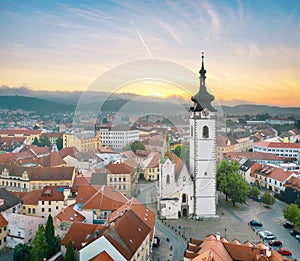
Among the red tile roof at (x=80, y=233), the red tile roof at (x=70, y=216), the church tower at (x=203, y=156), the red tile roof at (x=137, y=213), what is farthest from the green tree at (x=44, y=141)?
the red tile roof at (x=80, y=233)

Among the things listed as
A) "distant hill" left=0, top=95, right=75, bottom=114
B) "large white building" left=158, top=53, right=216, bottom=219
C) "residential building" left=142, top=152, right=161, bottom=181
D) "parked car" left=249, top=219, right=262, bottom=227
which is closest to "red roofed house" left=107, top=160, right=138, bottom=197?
"residential building" left=142, top=152, right=161, bottom=181

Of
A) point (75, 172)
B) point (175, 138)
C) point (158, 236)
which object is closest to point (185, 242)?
point (158, 236)

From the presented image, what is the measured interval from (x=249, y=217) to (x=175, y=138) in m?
7.76

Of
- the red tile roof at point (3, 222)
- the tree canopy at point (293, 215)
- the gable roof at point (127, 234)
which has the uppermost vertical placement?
the gable roof at point (127, 234)

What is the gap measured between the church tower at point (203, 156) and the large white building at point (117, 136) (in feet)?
16.5

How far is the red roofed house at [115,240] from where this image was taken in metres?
12.9

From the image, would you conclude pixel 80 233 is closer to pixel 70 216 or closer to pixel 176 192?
pixel 70 216

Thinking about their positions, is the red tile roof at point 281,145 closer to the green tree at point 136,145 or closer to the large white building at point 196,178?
the large white building at point 196,178

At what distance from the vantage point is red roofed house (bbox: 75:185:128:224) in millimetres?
19562

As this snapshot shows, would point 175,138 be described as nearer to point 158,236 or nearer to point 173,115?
point 158,236

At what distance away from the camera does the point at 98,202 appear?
20.3 meters

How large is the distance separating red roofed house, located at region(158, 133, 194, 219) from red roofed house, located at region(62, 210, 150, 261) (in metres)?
6.72

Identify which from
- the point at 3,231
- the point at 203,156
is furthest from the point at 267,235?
the point at 3,231

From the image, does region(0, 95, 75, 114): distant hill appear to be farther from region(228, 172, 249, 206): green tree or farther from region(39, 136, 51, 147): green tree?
region(228, 172, 249, 206): green tree
